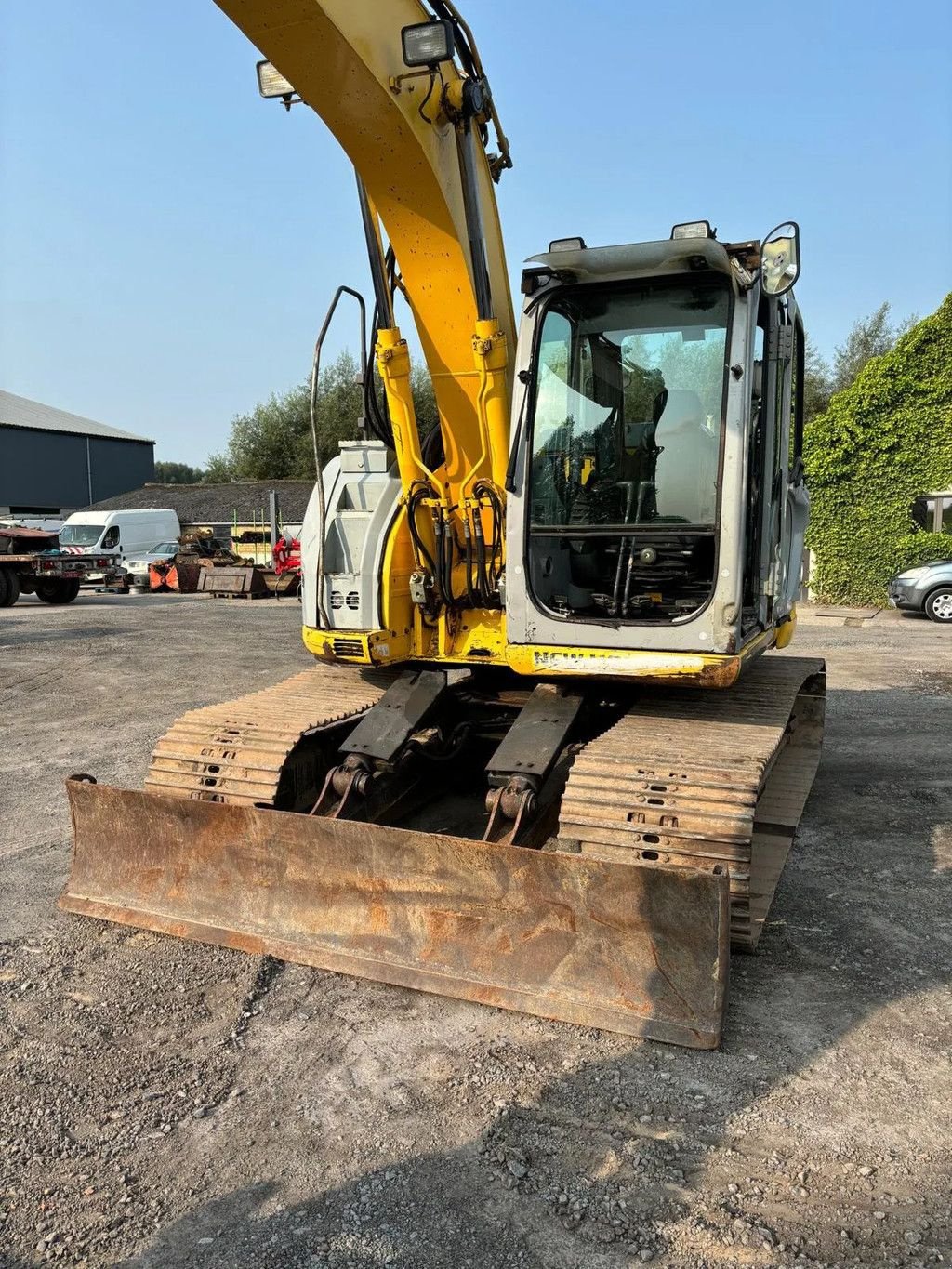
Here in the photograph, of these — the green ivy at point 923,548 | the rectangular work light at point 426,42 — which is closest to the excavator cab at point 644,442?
the rectangular work light at point 426,42

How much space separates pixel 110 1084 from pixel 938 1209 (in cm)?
249

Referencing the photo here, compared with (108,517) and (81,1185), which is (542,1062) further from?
(108,517)

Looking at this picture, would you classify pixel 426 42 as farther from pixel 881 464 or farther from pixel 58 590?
pixel 58 590

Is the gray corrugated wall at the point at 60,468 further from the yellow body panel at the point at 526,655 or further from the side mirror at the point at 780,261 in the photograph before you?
the side mirror at the point at 780,261

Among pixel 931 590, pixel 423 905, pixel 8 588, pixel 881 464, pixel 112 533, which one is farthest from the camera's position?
pixel 112 533

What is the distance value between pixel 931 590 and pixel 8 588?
18.5 meters

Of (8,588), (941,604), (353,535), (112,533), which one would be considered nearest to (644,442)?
(353,535)

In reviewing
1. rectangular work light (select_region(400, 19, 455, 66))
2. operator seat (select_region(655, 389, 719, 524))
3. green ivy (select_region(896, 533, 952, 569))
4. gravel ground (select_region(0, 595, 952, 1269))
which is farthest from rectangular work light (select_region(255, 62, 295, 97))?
Result: green ivy (select_region(896, 533, 952, 569))

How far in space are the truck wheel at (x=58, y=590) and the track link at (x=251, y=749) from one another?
60.7 ft

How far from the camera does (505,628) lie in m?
4.87

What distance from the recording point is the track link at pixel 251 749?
14.4 ft

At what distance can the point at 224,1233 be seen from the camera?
2.52 metres

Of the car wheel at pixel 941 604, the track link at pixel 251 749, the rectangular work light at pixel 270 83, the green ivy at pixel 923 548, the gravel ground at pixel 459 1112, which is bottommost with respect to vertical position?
the gravel ground at pixel 459 1112

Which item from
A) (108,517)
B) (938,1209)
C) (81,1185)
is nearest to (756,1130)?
(938,1209)
